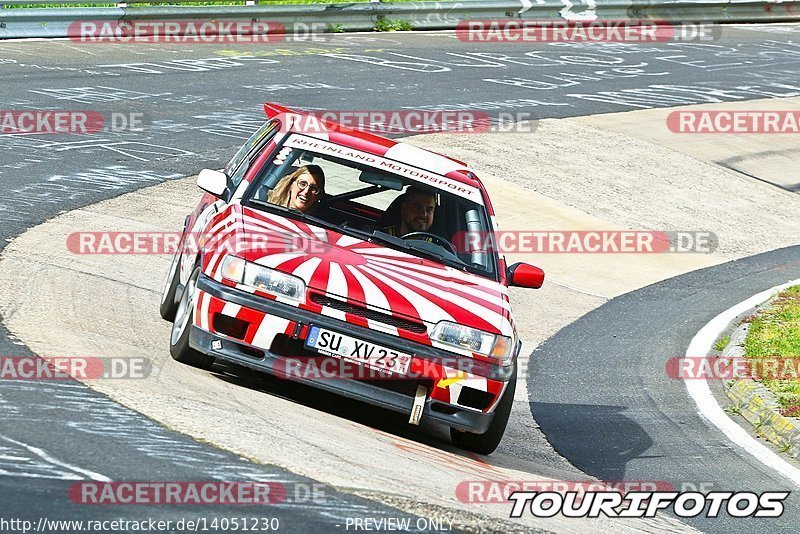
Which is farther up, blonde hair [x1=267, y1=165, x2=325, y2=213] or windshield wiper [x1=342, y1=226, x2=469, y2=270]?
blonde hair [x1=267, y1=165, x2=325, y2=213]

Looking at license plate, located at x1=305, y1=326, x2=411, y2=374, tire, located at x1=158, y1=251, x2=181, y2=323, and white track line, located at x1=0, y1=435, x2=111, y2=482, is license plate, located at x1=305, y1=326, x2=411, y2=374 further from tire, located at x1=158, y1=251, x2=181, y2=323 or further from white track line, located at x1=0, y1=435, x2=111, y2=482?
tire, located at x1=158, y1=251, x2=181, y2=323

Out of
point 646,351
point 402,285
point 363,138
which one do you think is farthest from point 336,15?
point 402,285

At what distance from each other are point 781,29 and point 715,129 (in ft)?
40.8

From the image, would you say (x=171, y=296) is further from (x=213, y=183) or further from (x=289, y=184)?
(x=289, y=184)

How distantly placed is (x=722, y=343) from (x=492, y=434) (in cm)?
487

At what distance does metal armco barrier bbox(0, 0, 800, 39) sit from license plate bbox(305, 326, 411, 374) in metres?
14.2

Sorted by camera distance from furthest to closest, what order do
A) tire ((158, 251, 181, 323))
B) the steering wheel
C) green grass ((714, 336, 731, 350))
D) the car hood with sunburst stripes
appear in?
green grass ((714, 336, 731, 350)) < tire ((158, 251, 181, 323)) < the steering wheel < the car hood with sunburst stripes

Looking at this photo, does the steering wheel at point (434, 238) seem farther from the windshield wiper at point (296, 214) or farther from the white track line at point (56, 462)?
the white track line at point (56, 462)

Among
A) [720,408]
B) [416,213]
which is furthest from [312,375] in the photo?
[720,408]

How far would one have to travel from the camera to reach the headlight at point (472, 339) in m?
6.79

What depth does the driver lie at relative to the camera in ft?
26.3

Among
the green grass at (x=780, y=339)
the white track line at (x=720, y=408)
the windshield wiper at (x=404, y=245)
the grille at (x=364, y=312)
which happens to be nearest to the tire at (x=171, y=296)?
the windshield wiper at (x=404, y=245)

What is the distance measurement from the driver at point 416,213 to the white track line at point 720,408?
277cm

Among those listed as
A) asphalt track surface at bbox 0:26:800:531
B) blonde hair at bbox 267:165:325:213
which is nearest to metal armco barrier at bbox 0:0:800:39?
asphalt track surface at bbox 0:26:800:531
